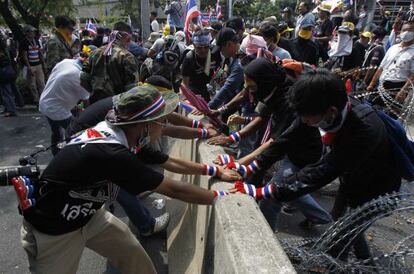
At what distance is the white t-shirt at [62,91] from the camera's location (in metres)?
4.28

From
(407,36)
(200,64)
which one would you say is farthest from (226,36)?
(407,36)

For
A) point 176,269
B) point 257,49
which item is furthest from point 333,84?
point 257,49

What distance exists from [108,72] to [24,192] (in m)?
2.44

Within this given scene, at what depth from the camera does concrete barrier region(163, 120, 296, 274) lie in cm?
162

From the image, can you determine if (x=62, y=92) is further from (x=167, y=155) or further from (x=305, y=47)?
(x=305, y=47)

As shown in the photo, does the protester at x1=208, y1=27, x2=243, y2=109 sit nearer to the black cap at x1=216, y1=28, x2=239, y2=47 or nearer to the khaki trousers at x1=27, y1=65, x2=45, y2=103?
the black cap at x1=216, y1=28, x2=239, y2=47

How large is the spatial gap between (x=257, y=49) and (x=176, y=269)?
2717 millimetres

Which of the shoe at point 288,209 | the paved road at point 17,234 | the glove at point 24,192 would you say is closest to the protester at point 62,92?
the paved road at point 17,234

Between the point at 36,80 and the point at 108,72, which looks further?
the point at 36,80

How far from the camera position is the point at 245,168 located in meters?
2.73

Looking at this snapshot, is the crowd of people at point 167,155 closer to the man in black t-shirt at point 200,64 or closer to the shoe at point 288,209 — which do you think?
the shoe at point 288,209

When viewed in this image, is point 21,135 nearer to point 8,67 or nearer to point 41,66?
point 8,67

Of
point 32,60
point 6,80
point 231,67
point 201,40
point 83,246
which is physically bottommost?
point 6,80

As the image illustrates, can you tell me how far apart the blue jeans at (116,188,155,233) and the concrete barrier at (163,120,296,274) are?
10.8 inches
